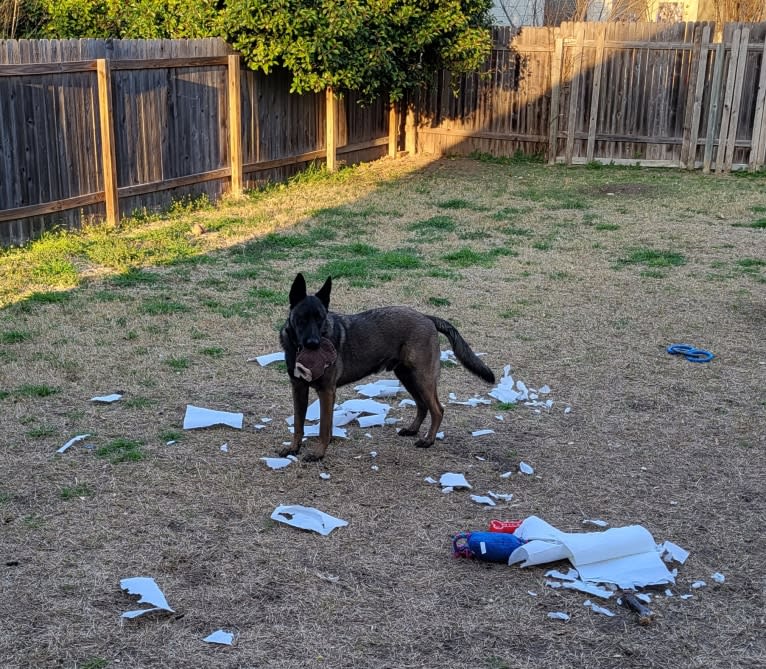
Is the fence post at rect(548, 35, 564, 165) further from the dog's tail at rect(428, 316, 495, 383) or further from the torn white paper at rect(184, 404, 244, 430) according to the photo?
the torn white paper at rect(184, 404, 244, 430)

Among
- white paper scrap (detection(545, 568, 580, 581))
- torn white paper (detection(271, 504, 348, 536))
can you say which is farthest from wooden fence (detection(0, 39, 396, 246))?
white paper scrap (detection(545, 568, 580, 581))

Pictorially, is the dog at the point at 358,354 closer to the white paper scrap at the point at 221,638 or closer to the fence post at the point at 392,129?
the white paper scrap at the point at 221,638

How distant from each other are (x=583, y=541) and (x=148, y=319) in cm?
508

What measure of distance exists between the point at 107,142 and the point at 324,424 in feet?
24.3

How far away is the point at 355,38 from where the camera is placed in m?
14.2

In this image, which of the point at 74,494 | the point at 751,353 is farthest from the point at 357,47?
the point at 74,494

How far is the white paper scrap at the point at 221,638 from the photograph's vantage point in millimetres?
3820

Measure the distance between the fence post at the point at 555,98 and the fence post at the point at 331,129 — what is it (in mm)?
4414

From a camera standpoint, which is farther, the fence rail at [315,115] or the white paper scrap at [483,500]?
the fence rail at [315,115]

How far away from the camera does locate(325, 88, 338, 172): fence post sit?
16484 mm

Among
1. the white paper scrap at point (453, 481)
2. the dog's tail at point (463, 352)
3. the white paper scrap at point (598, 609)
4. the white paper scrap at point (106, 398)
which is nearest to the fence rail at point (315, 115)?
the white paper scrap at point (106, 398)

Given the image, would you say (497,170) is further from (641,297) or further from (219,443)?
(219,443)

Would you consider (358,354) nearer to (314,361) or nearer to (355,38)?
(314,361)

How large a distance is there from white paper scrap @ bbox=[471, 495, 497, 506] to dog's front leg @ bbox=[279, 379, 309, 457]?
3.82 feet
